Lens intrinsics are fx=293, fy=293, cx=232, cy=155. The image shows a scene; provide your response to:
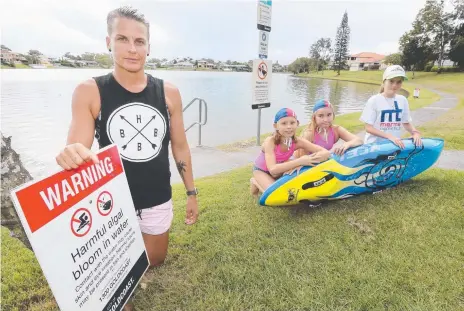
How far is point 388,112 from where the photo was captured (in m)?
3.97

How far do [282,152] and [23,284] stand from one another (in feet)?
9.26

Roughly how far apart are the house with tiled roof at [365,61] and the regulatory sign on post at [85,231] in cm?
10489

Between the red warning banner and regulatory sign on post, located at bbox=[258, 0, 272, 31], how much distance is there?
5735mm

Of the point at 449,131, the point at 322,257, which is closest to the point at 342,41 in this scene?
the point at 449,131

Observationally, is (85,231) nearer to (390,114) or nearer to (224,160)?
(390,114)

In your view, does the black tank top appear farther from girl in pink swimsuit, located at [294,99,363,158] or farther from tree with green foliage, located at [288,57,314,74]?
tree with green foliage, located at [288,57,314,74]

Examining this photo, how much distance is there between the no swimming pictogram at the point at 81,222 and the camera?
1.43 m

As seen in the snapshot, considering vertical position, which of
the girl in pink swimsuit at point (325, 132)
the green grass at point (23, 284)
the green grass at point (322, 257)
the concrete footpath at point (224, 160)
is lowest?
the concrete footpath at point (224, 160)

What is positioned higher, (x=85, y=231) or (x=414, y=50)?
(x=85, y=231)

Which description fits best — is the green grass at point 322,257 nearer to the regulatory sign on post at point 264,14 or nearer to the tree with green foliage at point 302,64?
the regulatory sign on post at point 264,14

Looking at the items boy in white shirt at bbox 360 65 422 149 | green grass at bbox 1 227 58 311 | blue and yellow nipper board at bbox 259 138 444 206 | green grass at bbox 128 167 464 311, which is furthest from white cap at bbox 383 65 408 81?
green grass at bbox 1 227 58 311

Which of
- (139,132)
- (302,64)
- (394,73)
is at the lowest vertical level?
(302,64)

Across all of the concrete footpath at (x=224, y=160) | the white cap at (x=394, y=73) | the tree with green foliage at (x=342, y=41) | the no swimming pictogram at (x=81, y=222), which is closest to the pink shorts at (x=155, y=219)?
the no swimming pictogram at (x=81, y=222)

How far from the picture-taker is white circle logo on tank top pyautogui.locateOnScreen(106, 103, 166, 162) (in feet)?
6.37
